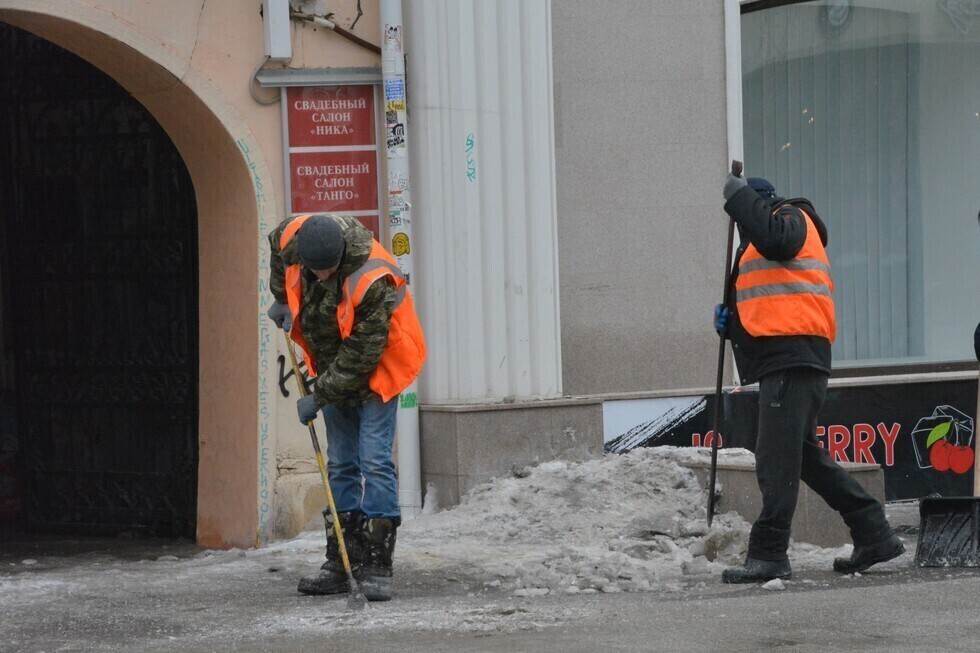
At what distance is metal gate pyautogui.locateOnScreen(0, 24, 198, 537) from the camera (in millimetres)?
9156

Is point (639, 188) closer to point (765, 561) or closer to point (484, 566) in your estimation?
point (484, 566)

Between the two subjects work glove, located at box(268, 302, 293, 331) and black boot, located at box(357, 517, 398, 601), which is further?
work glove, located at box(268, 302, 293, 331)

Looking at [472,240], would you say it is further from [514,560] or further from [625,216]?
[514,560]

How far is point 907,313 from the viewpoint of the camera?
992 centimetres

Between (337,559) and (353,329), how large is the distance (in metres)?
1.02

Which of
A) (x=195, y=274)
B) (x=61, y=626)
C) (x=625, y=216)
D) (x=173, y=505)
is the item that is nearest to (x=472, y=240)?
(x=625, y=216)

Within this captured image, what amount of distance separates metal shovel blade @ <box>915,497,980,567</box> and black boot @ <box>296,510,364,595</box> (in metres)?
2.57

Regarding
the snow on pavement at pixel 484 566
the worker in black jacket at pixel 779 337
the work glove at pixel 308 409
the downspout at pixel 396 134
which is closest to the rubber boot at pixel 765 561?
the worker in black jacket at pixel 779 337

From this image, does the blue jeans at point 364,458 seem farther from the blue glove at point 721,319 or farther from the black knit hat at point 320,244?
the blue glove at point 721,319

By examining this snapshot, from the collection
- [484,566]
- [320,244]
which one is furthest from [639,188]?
[320,244]

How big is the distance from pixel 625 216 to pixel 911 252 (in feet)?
7.72

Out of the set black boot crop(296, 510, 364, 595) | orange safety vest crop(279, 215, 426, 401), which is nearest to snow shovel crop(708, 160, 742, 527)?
orange safety vest crop(279, 215, 426, 401)

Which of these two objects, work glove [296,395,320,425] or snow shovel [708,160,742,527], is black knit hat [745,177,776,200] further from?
work glove [296,395,320,425]

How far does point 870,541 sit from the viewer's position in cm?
647
